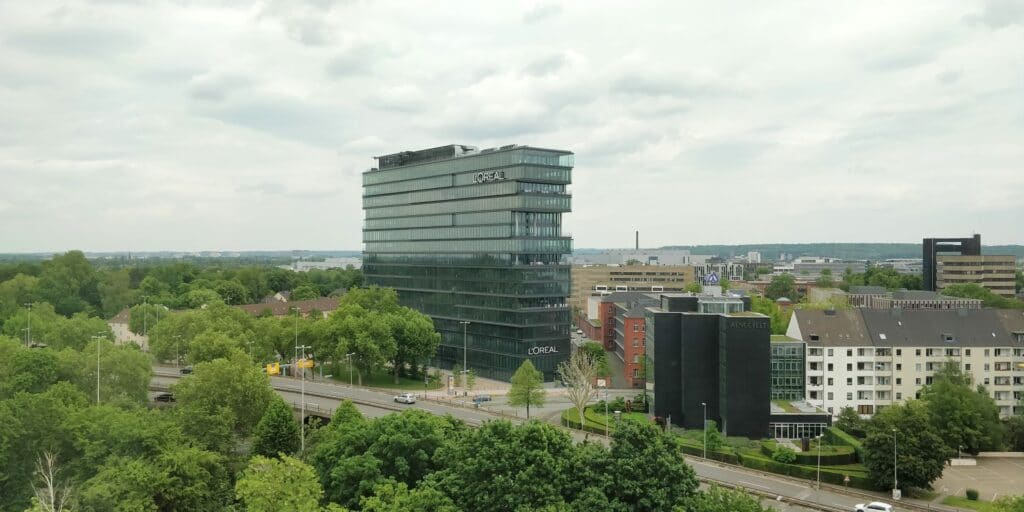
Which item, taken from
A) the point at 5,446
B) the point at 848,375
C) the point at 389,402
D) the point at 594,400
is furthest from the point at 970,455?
the point at 5,446

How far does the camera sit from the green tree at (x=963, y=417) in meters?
75.1

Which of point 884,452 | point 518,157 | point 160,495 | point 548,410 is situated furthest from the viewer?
point 518,157

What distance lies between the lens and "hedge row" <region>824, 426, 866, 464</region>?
240 feet

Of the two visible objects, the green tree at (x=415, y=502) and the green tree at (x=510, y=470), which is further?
the green tree at (x=510, y=470)

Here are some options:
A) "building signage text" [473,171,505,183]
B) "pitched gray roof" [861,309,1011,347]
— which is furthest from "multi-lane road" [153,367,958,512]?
"pitched gray roof" [861,309,1011,347]

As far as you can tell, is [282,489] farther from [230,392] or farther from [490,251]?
[490,251]

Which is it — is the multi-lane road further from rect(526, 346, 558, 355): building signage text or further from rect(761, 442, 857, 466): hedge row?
rect(526, 346, 558, 355): building signage text

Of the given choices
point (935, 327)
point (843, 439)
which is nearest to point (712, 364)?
point (843, 439)

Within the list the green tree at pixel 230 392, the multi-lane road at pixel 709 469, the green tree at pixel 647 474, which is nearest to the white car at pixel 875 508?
the multi-lane road at pixel 709 469

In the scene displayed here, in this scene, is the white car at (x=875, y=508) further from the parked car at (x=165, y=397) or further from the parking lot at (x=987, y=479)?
the parked car at (x=165, y=397)

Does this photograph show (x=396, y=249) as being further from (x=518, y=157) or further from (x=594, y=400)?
(x=594, y=400)

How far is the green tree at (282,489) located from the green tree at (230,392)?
84.2 feet

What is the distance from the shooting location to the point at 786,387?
90562mm

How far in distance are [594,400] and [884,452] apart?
142 feet
